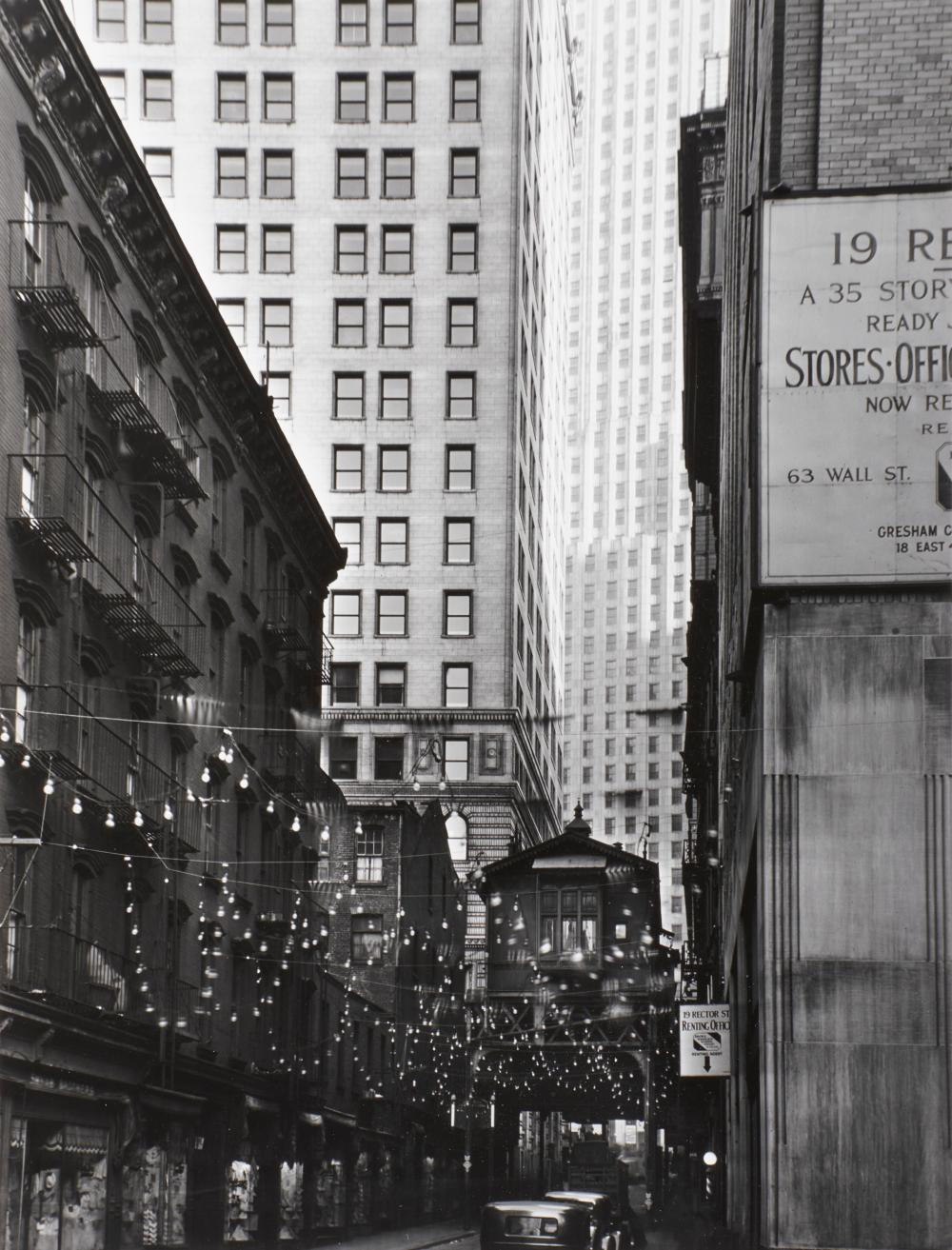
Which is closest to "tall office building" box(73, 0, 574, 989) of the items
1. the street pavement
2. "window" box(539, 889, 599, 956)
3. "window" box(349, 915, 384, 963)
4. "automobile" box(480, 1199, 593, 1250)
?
"window" box(349, 915, 384, 963)

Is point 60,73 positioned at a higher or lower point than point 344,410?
lower

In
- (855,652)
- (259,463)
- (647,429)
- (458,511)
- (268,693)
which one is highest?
(647,429)

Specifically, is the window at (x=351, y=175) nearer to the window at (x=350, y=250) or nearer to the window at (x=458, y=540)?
the window at (x=350, y=250)

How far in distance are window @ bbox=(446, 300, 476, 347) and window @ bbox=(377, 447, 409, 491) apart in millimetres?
6810

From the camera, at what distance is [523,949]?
143 ft

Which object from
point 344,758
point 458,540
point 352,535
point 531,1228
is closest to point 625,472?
point 458,540

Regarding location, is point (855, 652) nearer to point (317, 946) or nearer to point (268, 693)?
point (268, 693)

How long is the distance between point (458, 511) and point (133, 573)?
3454 cm

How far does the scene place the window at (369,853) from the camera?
4997cm

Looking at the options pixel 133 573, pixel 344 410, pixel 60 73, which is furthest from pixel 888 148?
pixel 344 410

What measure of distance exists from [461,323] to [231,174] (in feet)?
34.4

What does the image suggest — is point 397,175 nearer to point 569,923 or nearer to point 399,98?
point 399,98

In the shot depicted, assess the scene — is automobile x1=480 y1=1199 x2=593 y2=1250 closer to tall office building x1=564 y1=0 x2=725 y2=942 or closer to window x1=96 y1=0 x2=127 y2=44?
window x1=96 y1=0 x2=127 y2=44

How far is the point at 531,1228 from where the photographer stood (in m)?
28.5
